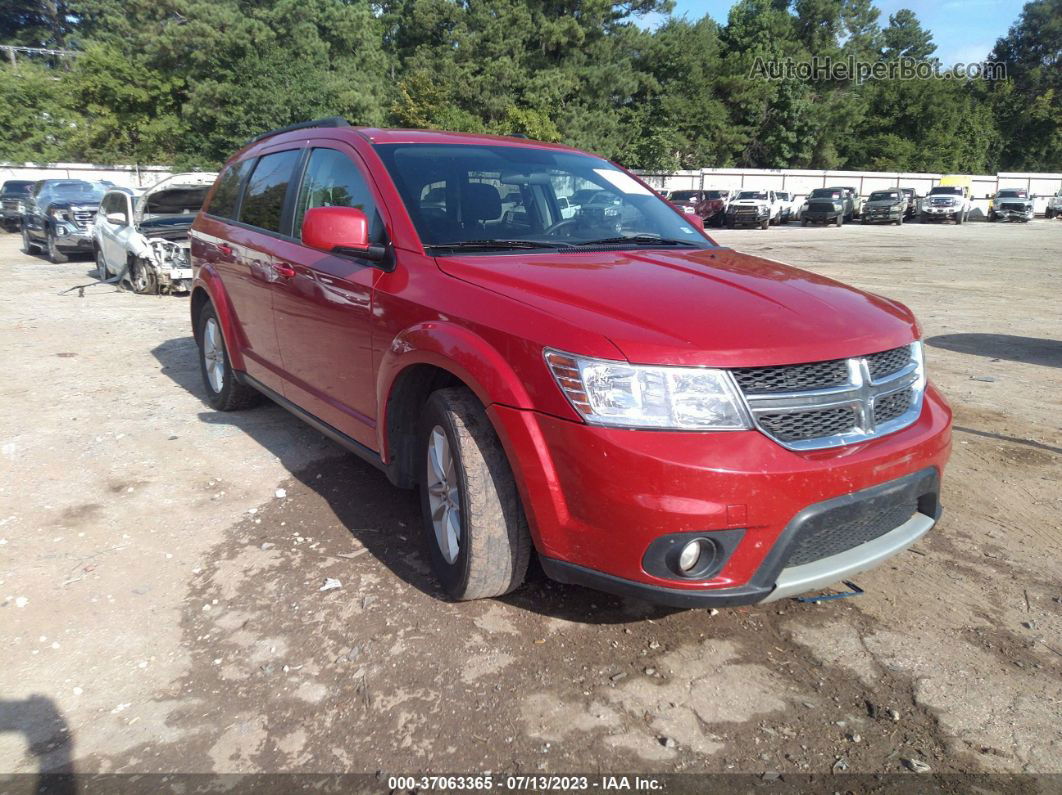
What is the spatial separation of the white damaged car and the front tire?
9002 millimetres

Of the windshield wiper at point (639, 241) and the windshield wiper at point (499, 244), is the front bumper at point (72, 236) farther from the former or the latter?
the windshield wiper at point (639, 241)

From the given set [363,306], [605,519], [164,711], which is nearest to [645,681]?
[605,519]

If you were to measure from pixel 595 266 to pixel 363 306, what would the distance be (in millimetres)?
1054

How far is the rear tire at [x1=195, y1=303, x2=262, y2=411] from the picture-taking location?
535 centimetres

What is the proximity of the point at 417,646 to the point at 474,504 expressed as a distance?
0.59m

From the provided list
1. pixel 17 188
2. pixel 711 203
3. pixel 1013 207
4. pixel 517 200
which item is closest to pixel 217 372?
pixel 517 200

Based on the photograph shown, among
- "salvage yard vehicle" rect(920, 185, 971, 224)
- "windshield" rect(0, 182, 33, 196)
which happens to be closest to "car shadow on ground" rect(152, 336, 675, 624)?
"windshield" rect(0, 182, 33, 196)

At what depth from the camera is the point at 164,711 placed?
250 centimetres

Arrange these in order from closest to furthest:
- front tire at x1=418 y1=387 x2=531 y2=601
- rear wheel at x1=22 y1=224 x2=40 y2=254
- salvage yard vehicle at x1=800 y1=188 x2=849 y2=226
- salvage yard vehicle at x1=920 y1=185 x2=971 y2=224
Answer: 1. front tire at x1=418 y1=387 x2=531 y2=601
2. rear wheel at x1=22 y1=224 x2=40 y2=254
3. salvage yard vehicle at x1=800 y1=188 x2=849 y2=226
4. salvage yard vehicle at x1=920 y1=185 x2=971 y2=224

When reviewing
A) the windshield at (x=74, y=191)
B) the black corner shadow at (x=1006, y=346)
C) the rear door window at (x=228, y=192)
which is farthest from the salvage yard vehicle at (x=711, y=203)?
the rear door window at (x=228, y=192)

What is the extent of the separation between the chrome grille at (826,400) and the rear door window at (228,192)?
157 inches

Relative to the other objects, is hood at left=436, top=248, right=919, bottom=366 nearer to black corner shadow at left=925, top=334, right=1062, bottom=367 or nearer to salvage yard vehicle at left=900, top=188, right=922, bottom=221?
black corner shadow at left=925, top=334, right=1062, bottom=367

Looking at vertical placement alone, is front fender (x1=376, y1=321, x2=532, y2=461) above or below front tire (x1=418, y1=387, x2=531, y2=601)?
above

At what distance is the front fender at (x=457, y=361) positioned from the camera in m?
2.57
